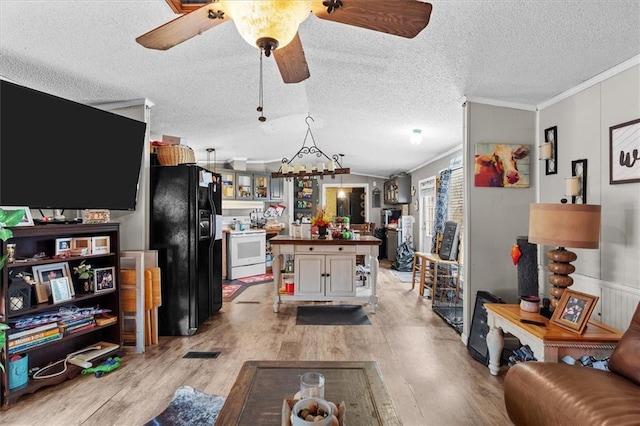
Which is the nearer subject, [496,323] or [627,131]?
[627,131]

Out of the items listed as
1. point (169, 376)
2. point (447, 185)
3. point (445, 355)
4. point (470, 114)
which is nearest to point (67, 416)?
point (169, 376)

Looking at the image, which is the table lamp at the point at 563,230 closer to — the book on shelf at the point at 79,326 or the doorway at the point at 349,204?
the book on shelf at the point at 79,326

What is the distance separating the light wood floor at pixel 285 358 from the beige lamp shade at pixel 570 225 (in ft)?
3.78

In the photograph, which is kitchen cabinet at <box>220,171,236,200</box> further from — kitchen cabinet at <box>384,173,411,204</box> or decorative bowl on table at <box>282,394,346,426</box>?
decorative bowl on table at <box>282,394,346,426</box>

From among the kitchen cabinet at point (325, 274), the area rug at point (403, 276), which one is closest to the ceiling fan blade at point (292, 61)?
the kitchen cabinet at point (325, 274)

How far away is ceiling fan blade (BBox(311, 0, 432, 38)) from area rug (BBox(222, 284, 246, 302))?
4.29 m

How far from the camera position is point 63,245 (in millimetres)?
2609

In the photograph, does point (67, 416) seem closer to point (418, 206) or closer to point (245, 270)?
point (245, 270)

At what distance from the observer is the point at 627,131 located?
220cm

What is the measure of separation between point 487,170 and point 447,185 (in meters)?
2.57

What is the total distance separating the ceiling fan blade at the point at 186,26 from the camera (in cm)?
127

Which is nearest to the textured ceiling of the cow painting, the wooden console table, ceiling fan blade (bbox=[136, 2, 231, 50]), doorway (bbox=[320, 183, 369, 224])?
the cow painting

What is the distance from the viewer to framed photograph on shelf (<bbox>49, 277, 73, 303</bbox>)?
2509mm

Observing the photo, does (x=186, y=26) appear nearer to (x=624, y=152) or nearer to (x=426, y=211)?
(x=624, y=152)
